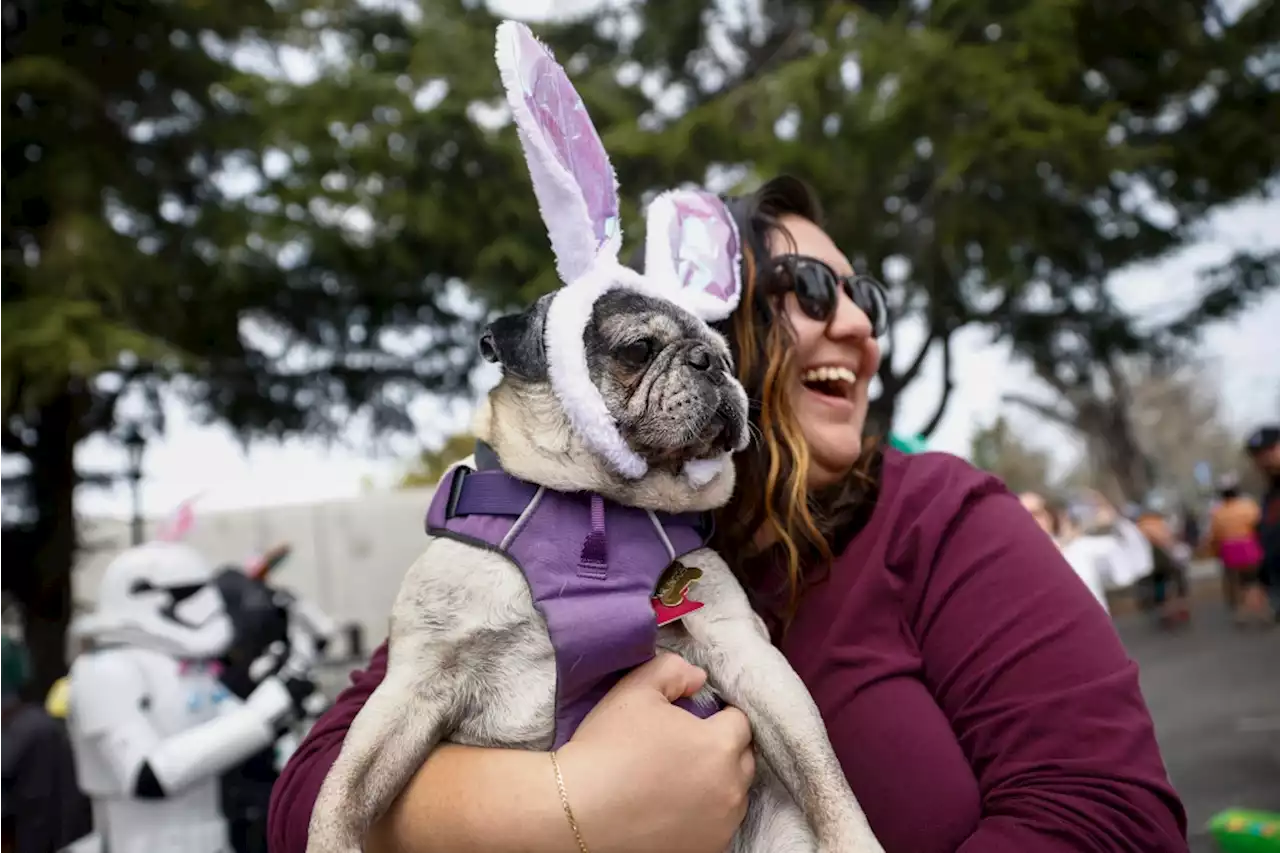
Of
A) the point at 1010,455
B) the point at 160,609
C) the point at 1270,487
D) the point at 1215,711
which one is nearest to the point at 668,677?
the point at 160,609

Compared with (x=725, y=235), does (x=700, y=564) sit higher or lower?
lower

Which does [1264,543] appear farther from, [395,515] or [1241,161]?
[395,515]

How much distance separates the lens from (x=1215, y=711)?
380 inches

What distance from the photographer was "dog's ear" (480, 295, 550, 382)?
6.33 ft

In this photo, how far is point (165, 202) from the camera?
1108cm

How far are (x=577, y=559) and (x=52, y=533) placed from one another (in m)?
10.8

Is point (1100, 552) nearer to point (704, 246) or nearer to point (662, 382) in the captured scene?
point (704, 246)

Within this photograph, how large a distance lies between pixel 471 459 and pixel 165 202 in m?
10.7

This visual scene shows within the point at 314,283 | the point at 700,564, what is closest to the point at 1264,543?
the point at 700,564

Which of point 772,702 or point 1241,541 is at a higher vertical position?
point 772,702

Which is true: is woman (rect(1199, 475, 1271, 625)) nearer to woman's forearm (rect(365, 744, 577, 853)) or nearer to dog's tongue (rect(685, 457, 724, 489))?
dog's tongue (rect(685, 457, 724, 489))

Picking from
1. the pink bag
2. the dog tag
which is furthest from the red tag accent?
the pink bag

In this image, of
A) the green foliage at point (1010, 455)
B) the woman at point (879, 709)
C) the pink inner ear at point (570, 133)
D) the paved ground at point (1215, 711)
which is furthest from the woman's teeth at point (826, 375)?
the green foliage at point (1010, 455)

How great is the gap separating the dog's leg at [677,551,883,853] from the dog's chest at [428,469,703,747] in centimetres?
9
